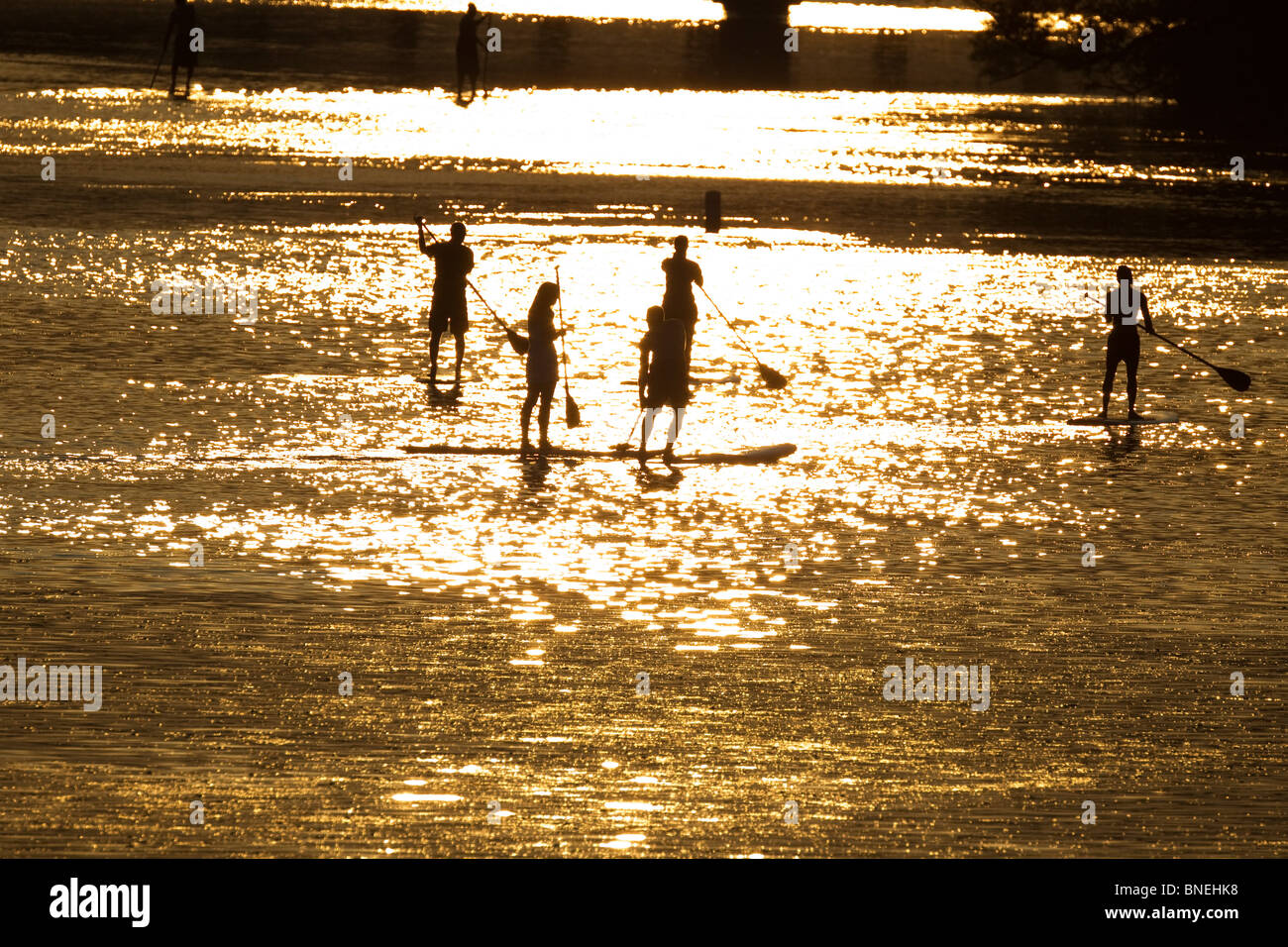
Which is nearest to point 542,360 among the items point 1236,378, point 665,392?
point 665,392

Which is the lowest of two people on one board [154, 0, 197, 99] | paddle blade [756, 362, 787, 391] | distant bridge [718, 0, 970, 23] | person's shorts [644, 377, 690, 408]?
paddle blade [756, 362, 787, 391]

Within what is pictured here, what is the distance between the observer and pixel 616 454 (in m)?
18.4

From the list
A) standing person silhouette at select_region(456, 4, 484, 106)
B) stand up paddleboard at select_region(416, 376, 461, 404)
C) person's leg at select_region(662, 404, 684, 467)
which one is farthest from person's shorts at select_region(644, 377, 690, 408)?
standing person silhouette at select_region(456, 4, 484, 106)

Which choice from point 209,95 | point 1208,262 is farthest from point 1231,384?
point 209,95

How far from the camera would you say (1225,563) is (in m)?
15.2

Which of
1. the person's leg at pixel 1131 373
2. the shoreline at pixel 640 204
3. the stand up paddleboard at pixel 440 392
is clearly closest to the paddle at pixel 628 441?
the stand up paddleboard at pixel 440 392

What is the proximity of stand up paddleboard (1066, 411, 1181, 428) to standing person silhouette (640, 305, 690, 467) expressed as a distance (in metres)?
3.63

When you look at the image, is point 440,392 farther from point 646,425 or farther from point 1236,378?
point 1236,378

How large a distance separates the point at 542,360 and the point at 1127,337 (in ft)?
17.0

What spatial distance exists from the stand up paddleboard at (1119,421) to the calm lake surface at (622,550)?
0.94 feet

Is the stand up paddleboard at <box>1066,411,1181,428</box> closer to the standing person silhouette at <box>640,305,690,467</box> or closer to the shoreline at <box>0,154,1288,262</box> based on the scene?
the standing person silhouette at <box>640,305,690,467</box>

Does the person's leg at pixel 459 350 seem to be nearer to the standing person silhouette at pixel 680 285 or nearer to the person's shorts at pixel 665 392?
A: the standing person silhouette at pixel 680 285

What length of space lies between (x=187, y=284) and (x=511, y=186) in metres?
11.0

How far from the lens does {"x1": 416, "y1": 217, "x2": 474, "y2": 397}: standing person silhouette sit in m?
21.1
